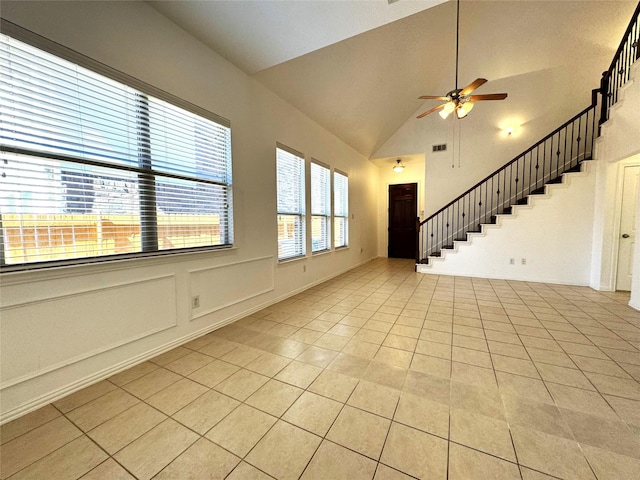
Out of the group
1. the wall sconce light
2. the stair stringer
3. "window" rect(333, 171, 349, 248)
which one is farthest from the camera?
the wall sconce light

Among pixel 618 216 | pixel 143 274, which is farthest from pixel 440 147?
pixel 143 274

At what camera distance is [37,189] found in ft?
5.49

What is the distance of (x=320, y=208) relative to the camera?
195 inches

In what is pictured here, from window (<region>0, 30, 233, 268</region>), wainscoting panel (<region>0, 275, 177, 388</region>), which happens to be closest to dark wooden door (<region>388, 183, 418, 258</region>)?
window (<region>0, 30, 233, 268</region>)

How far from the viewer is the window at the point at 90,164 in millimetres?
1589

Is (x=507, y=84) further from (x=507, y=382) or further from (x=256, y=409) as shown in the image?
(x=256, y=409)

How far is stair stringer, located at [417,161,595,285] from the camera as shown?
4.46 meters

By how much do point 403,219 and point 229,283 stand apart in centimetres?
642

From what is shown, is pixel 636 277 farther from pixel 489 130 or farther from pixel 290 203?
pixel 290 203

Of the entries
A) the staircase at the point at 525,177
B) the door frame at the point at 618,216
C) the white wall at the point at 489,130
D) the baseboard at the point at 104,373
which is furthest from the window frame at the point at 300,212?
the door frame at the point at 618,216

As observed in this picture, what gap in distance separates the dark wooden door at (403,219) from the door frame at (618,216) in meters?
4.25

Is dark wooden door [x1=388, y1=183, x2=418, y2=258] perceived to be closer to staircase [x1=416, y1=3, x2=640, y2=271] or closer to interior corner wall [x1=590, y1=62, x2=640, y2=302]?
staircase [x1=416, y1=3, x2=640, y2=271]

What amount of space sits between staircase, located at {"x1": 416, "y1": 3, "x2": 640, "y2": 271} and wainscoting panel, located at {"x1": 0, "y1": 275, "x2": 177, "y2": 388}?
532 cm

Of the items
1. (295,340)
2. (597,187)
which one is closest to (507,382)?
(295,340)
